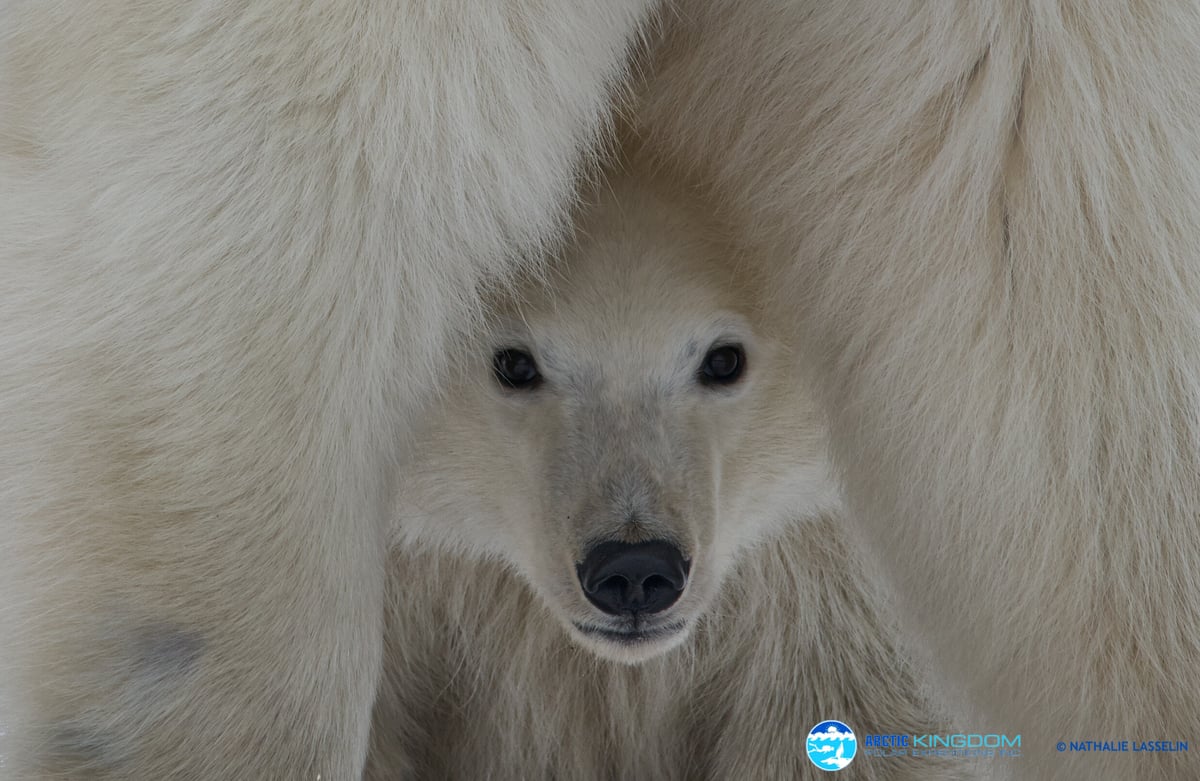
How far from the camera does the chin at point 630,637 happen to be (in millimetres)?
1810

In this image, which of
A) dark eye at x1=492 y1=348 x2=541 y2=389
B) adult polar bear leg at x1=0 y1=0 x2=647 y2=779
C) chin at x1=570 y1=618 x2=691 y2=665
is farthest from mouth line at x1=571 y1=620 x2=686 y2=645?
adult polar bear leg at x1=0 y1=0 x2=647 y2=779

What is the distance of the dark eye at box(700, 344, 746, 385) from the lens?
204 centimetres

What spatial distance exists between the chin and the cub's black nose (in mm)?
38

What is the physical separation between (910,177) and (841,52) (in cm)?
13

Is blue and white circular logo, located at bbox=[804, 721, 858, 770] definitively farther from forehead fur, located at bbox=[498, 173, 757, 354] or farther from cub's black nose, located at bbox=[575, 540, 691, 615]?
forehead fur, located at bbox=[498, 173, 757, 354]

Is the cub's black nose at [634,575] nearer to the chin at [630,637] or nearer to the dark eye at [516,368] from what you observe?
the chin at [630,637]

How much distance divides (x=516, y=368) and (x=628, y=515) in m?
0.31

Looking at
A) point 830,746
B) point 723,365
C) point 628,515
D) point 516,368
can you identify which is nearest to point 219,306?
point 628,515

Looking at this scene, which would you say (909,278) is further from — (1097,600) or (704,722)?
(704,722)

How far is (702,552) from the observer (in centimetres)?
184

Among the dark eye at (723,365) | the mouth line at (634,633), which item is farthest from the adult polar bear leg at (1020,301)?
the dark eye at (723,365)

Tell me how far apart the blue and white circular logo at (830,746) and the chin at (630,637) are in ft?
1.31

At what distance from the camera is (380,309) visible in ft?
4.20

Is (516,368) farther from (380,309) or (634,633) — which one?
(380,309)
